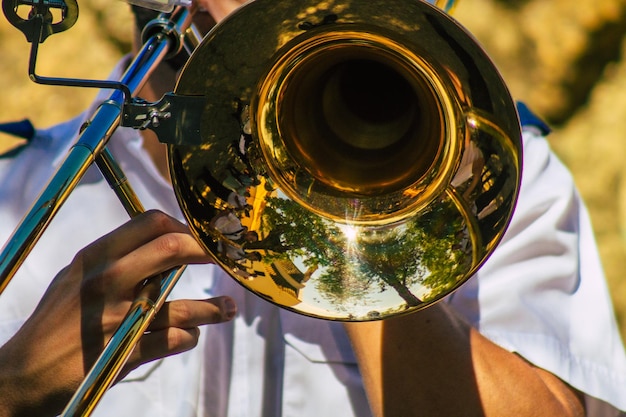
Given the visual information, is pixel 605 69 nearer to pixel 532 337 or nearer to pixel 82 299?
pixel 532 337

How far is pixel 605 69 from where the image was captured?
3449 mm

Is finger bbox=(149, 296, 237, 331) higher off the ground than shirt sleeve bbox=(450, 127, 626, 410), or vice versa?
shirt sleeve bbox=(450, 127, 626, 410)

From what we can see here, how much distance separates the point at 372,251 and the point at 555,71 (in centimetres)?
247

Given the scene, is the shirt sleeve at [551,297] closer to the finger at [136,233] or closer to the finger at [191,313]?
the finger at [191,313]

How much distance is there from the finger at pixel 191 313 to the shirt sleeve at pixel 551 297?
1.60 feet

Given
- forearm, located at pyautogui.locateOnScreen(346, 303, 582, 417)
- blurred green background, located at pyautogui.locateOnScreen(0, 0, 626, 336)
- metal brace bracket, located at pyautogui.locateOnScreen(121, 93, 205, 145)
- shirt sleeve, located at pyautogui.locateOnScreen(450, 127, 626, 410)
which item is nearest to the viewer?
metal brace bracket, located at pyautogui.locateOnScreen(121, 93, 205, 145)

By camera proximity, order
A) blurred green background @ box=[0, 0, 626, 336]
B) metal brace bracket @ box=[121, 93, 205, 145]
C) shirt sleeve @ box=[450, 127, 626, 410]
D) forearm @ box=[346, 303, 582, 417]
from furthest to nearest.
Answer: blurred green background @ box=[0, 0, 626, 336], shirt sleeve @ box=[450, 127, 626, 410], forearm @ box=[346, 303, 582, 417], metal brace bracket @ box=[121, 93, 205, 145]

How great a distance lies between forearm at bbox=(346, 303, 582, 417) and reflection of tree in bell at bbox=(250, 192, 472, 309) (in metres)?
0.13

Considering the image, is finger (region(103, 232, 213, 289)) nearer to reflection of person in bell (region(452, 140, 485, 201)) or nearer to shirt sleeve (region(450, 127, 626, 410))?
reflection of person in bell (region(452, 140, 485, 201))

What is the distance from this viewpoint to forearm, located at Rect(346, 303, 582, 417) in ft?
4.17

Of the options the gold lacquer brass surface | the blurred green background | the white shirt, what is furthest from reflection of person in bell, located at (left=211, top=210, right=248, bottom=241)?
the blurred green background

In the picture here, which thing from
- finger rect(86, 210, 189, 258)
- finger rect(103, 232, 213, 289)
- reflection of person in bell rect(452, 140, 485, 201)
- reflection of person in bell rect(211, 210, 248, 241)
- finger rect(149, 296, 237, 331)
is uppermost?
reflection of person in bell rect(452, 140, 485, 201)

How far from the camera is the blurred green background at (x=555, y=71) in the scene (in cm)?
331

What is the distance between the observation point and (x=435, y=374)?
4.20 feet
